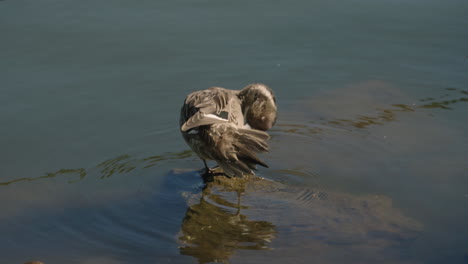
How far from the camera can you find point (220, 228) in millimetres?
5598

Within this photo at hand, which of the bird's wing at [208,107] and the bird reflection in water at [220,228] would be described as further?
the bird's wing at [208,107]

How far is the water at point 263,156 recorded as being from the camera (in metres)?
5.42

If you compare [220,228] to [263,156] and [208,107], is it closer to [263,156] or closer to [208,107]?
[208,107]

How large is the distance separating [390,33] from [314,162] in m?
4.11

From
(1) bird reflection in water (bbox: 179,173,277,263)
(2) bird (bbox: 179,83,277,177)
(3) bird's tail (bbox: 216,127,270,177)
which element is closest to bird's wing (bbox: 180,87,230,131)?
(2) bird (bbox: 179,83,277,177)

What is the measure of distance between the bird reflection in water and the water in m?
0.02

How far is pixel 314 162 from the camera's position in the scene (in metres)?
6.93

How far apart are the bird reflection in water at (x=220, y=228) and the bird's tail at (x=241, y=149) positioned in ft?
1.37

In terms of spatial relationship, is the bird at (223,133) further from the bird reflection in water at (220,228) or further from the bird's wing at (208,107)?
the bird reflection in water at (220,228)

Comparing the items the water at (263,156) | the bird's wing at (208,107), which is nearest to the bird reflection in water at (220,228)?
the water at (263,156)

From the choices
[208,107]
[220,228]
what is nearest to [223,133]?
Answer: [208,107]

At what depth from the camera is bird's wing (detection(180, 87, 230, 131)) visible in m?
5.74

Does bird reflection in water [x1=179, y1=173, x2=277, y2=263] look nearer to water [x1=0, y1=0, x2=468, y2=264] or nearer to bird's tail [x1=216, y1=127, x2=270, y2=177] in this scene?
water [x1=0, y1=0, x2=468, y2=264]

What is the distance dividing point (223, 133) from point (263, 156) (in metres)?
1.43
